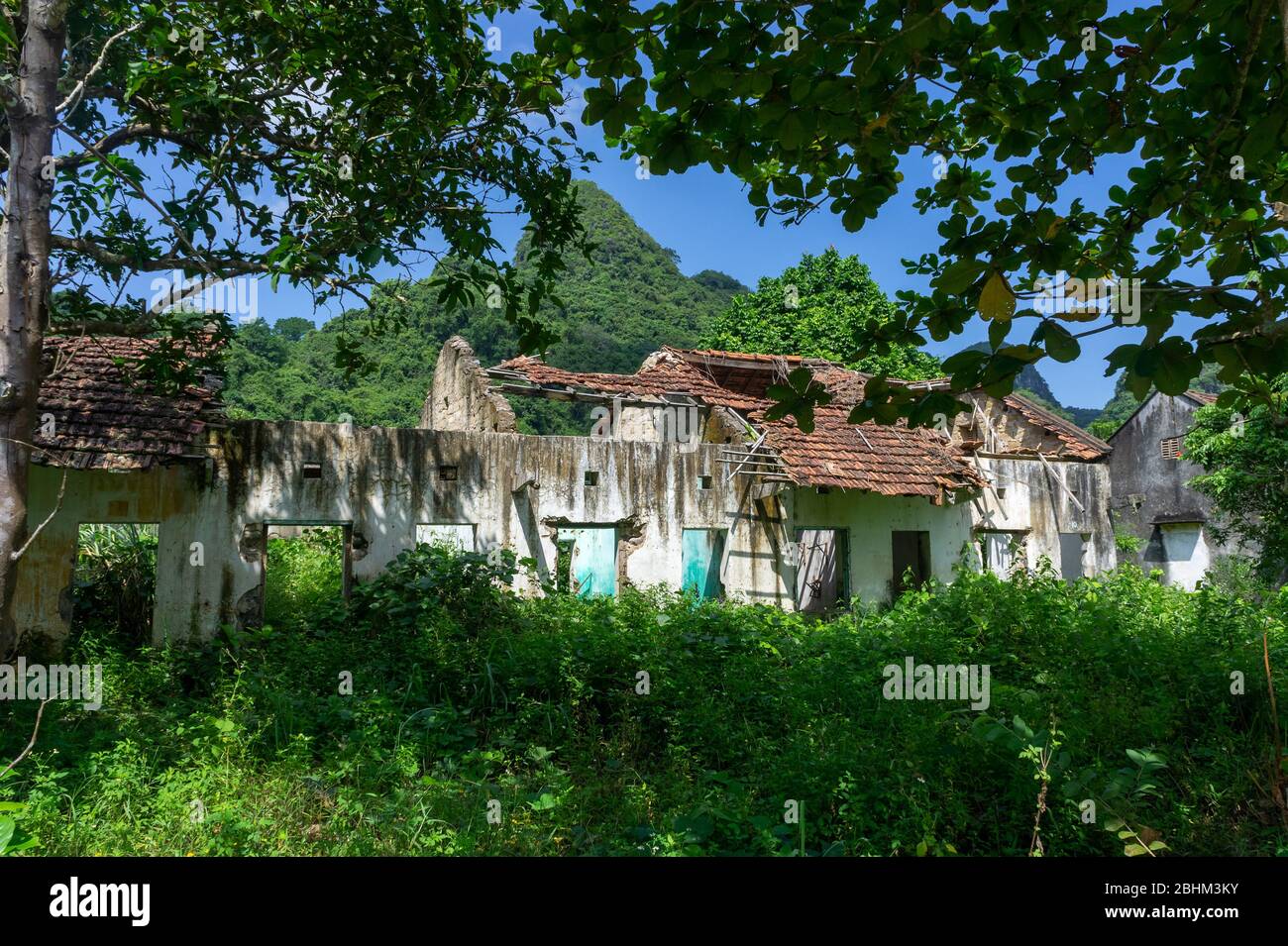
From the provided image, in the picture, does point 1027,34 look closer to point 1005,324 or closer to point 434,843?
point 1005,324

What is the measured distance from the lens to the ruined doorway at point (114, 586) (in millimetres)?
9984

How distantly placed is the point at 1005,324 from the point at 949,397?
296mm

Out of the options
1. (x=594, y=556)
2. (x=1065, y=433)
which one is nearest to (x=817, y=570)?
(x=594, y=556)

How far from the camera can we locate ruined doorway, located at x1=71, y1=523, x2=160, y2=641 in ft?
32.8

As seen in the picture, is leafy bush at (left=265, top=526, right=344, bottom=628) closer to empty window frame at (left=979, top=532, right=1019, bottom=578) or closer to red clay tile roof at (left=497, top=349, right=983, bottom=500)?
red clay tile roof at (left=497, top=349, right=983, bottom=500)

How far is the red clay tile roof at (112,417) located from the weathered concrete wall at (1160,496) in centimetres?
2167

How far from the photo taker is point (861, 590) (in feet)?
46.8

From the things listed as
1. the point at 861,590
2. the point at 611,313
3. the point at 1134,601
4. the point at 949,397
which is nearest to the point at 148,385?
the point at 949,397

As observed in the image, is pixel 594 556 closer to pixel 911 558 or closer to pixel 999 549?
pixel 911 558

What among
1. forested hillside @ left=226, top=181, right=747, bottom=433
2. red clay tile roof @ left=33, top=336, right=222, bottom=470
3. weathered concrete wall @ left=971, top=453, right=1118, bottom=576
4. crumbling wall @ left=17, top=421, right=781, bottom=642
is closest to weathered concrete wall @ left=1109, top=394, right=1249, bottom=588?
weathered concrete wall @ left=971, top=453, right=1118, bottom=576

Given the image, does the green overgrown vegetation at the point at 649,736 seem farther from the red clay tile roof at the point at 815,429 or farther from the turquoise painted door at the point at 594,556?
the turquoise painted door at the point at 594,556

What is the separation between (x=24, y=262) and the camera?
5.95 metres

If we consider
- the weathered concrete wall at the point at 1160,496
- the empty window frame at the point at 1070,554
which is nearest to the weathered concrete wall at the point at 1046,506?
the empty window frame at the point at 1070,554

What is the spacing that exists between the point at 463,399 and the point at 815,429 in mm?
7857
